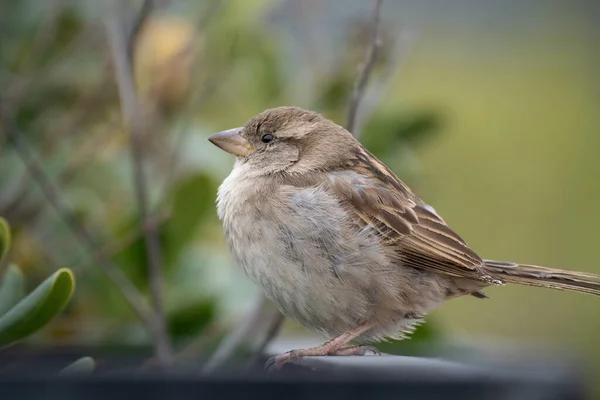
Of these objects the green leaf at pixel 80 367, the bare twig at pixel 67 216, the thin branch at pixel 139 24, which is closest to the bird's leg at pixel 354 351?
the green leaf at pixel 80 367

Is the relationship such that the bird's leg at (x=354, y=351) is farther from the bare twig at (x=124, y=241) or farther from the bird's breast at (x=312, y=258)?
the bare twig at (x=124, y=241)

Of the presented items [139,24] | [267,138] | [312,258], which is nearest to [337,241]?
[312,258]

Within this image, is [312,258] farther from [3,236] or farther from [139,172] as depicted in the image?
[3,236]

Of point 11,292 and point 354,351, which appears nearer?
point 11,292

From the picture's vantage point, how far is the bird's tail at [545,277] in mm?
2377

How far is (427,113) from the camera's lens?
134 inches

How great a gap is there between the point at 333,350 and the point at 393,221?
433 mm

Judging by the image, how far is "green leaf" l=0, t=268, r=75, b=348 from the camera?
1.73m

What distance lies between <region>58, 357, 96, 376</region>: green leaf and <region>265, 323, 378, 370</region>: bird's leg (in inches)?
15.7

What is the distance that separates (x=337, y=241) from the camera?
7.75ft

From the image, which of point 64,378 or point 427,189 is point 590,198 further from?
point 64,378

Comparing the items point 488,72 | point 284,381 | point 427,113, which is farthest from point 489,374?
point 488,72

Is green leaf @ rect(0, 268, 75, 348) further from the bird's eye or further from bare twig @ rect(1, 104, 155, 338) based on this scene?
the bird's eye

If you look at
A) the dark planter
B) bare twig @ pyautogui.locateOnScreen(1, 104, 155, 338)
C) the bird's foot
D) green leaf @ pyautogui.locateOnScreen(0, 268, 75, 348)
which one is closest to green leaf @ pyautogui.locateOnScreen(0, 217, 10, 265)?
green leaf @ pyautogui.locateOnScreen(0, 268, 75, 348)
